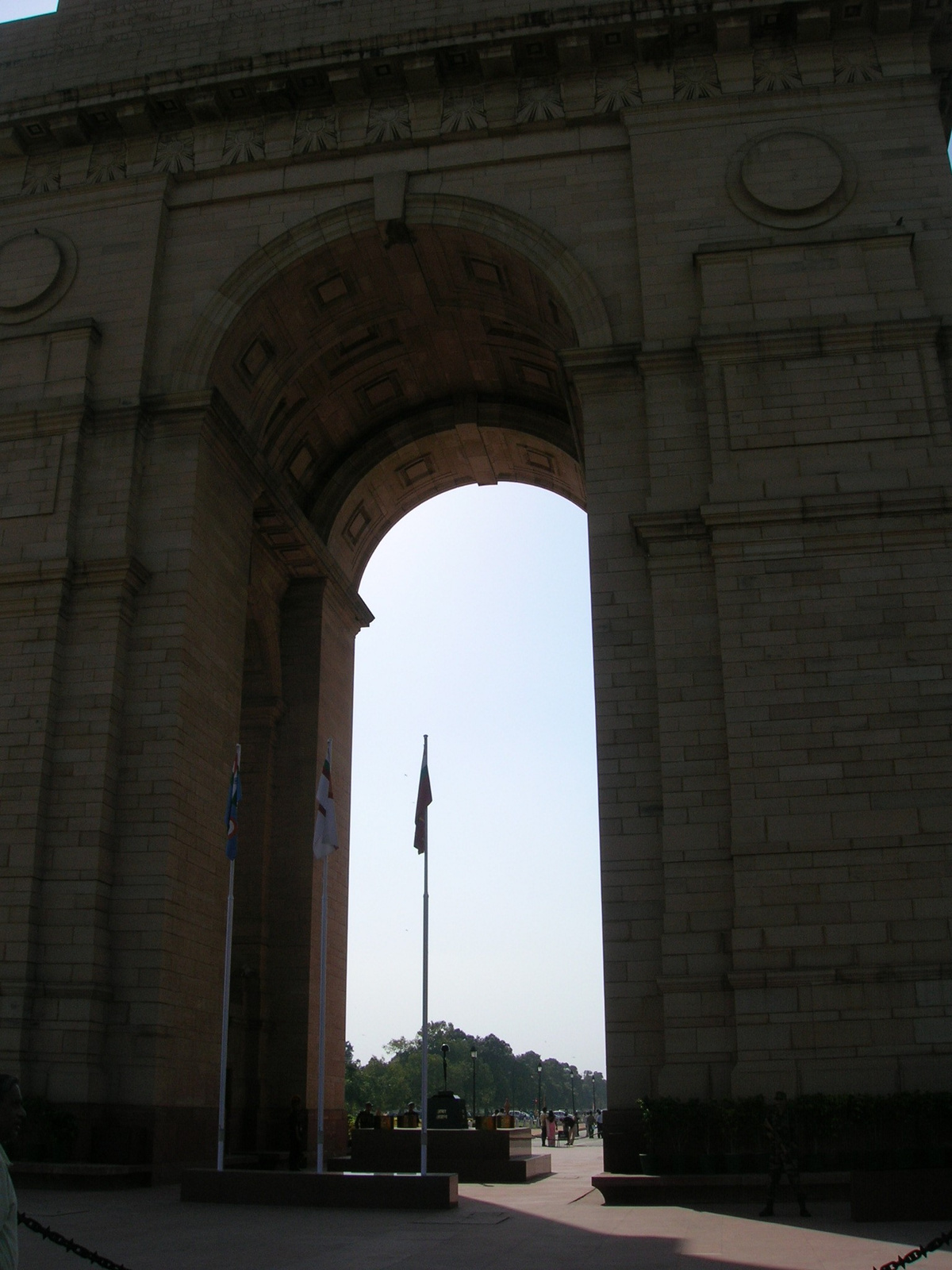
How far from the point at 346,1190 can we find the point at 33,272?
1837 cm

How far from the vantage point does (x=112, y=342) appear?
22.7 m

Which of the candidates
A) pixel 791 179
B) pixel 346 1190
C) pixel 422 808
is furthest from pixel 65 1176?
pixel 791 179

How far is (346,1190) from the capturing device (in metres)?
14.1

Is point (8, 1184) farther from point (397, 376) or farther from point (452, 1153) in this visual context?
point (397, 376)

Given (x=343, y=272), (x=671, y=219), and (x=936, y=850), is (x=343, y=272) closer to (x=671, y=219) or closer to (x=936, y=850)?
(x=671, y=219)

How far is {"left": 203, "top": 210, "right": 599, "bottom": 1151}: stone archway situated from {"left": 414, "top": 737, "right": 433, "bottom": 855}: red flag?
8.84 metres

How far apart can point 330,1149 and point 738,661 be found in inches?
570

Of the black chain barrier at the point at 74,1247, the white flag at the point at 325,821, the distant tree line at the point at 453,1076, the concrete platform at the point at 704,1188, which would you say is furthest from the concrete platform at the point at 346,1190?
the distant tree line at the point at 453,1076

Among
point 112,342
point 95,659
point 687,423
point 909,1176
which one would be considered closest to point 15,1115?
point 909,1176

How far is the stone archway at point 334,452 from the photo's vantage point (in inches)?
936

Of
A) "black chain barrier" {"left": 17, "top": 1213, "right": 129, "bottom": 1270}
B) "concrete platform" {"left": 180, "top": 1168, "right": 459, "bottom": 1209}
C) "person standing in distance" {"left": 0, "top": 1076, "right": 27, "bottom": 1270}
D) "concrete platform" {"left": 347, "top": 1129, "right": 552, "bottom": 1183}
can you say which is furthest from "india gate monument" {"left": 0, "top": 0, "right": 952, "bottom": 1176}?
"person standing in distance" {"left": 0, "top": 1076, "right": 27, "bottom": 1270}

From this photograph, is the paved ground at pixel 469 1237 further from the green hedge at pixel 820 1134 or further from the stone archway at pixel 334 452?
the stone archway at pixel 334 452

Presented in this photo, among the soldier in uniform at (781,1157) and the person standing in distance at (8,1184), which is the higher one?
the person standing in distance at (8,1184)

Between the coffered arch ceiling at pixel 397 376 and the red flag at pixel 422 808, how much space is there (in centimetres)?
884
